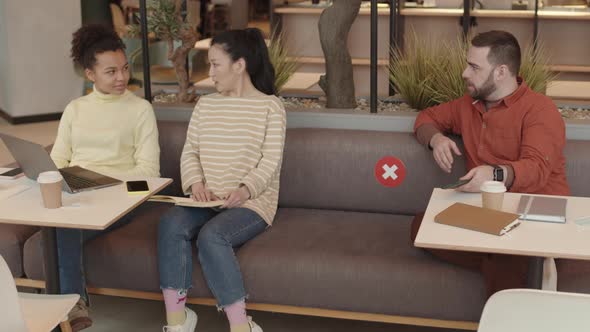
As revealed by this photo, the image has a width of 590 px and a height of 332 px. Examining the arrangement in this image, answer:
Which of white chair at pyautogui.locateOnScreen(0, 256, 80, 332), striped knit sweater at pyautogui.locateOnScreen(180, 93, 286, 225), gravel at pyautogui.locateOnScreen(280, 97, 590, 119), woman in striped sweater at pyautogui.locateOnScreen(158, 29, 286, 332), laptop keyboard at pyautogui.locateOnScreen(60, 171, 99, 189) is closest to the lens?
white chair at pyautogui.locateOnScreen(0, 256, 80, 332)

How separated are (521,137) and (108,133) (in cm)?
161

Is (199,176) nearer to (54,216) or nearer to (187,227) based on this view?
(187,227)

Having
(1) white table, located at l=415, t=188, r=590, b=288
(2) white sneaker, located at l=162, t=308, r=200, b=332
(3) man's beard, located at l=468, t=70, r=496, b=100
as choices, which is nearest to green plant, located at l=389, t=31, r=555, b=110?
(3) man's beard, located at l=468, t=70, r=496, b=100

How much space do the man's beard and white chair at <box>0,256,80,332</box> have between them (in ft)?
5.17

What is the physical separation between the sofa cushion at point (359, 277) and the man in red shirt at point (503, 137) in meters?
0.08

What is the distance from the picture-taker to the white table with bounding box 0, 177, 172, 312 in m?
2.64

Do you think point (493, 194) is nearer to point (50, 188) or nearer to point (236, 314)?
point (236, 314)

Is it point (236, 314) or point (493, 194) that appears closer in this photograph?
point (493, 194)

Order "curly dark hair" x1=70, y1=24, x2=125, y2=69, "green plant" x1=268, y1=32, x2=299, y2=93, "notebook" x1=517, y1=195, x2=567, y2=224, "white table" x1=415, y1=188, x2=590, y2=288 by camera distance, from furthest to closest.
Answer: "green plant" x1=268, y1=32, x2=299, y2=93
"curly dark hair" x1=70, y1=24, x2=125, y2=69
"notebook" x1=517, y1=195, x2=567, y2=224
"white table" x1=415, y1=188, x2=590, y2=288

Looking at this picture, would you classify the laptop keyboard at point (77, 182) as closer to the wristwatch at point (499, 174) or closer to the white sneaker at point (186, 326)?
the white sneaker at point (186, 326)

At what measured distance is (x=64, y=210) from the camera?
8.96 feet

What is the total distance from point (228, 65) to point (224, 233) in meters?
0.68

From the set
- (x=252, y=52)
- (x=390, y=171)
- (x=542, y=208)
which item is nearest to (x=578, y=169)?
(x=390, y=171)

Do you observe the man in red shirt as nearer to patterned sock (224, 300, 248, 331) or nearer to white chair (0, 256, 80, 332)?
patterned sock (224, 300, 248, 331)
